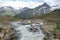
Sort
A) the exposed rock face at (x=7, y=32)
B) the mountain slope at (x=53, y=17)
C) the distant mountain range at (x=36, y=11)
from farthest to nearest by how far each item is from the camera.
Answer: the distant mountain range at (x=36, y=11) < the mountain slope at (x=53, y=17) < the exposed rock face at (x=7, y=32)

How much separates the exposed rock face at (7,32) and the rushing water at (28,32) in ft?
0.49

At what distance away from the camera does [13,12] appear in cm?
479

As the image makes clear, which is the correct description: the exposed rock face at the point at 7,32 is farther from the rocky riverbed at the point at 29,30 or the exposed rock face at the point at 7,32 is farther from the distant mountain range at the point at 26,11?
the distant mountain range at the point at 26,11

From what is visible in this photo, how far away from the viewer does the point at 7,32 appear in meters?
4.47

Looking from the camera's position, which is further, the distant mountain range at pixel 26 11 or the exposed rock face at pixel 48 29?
the distant mountain range at pixel 26 11

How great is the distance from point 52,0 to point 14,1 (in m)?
1.18

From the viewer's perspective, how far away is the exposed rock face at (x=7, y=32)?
4.41 m

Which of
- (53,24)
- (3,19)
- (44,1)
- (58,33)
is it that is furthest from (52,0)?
(3,19)

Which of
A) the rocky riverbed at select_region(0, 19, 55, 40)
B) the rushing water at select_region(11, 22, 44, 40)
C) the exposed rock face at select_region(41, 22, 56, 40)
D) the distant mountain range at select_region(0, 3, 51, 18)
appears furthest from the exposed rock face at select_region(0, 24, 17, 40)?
the exposed rock face at select_region(41, 22, 56, 40)

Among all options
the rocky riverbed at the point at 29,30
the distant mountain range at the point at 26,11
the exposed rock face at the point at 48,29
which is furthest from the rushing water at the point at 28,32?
the distant mountain range at the point at 26,11

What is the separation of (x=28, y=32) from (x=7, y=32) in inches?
23.7

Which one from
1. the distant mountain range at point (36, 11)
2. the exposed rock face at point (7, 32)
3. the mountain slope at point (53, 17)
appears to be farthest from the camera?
the distant mountain range at point (36, 11)

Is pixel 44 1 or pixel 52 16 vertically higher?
pixel 44 1

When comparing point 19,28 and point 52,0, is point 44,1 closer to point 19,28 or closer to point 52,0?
point 52,0
